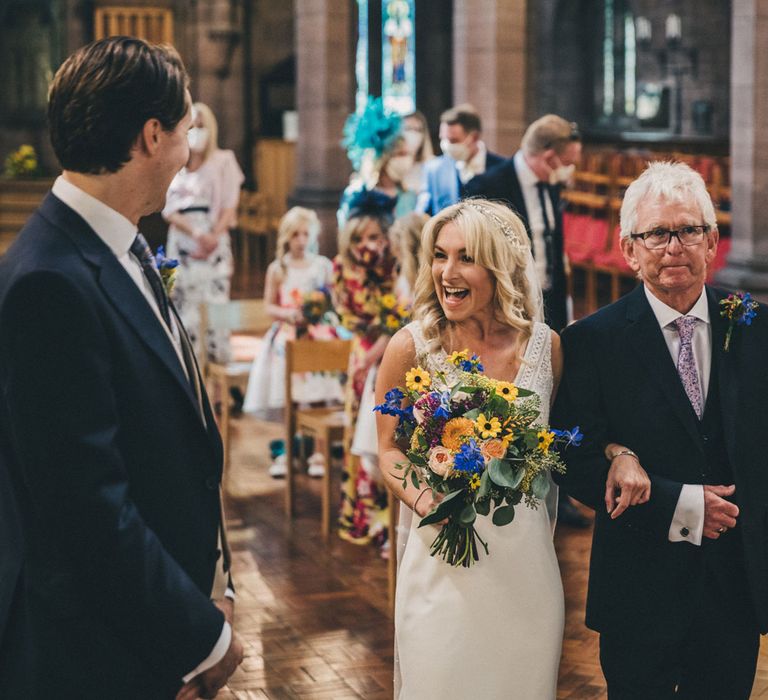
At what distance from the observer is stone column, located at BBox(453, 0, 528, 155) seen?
1023cm

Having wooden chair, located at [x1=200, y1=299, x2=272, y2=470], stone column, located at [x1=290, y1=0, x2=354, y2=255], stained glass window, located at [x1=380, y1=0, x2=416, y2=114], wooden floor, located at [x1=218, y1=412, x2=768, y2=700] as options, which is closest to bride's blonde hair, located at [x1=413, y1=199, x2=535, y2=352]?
wooden floor, located at [x1=218, y1=412, x2=768, y2=700]

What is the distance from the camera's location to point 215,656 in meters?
2.05

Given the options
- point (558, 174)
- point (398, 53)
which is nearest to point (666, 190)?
point (558, 174)

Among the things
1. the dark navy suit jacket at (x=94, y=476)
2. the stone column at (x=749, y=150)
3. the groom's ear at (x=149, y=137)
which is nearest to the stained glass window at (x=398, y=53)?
the stone column at (x=749, y=150)

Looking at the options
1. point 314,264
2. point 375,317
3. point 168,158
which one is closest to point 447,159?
point 314,264

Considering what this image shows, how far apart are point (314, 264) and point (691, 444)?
481cm

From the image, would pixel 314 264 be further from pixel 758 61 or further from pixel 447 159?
pixel 758 61

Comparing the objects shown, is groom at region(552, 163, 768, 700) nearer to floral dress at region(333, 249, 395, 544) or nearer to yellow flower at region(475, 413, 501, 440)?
yellow flower at region(475, 413, 501, 440)

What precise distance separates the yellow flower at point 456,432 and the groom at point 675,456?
28 cm

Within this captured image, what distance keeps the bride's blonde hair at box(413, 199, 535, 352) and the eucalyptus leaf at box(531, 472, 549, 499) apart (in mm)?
420

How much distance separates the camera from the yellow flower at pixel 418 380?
118 inches

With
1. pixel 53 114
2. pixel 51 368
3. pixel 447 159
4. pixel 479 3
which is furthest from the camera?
pixel 479 3

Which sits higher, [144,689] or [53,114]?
[53,114]

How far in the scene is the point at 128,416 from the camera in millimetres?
2037
